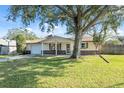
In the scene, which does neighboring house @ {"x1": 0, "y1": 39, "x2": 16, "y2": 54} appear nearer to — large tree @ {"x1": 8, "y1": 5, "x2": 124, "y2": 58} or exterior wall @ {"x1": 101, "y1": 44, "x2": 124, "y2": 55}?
exterior wall @ {"x1": 101, "y1": 44, "x2": 124, "y2": 55}

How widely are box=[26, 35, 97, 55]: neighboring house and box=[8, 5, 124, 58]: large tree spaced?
10.3 meters

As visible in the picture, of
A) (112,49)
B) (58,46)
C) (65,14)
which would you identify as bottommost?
→ (112,49)

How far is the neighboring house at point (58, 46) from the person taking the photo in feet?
120

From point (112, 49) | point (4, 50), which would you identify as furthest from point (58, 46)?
point (4, 50)

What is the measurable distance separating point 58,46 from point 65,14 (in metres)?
14.4

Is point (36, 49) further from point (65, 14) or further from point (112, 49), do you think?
point (65, 14)

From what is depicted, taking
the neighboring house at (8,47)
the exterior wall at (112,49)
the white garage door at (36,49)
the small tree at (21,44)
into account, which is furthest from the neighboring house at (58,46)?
the neighboring house at (8,47)

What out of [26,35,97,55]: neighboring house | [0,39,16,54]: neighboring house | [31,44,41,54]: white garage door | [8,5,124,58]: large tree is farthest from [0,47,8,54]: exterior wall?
[8,5,124,58]: large tree

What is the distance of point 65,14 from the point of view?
23625mm

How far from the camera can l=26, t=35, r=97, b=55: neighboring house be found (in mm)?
36688

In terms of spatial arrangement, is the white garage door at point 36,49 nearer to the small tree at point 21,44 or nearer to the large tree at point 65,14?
the small tree at point 21,44

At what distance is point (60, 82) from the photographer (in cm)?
988

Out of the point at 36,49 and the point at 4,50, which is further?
the point at 4,50
